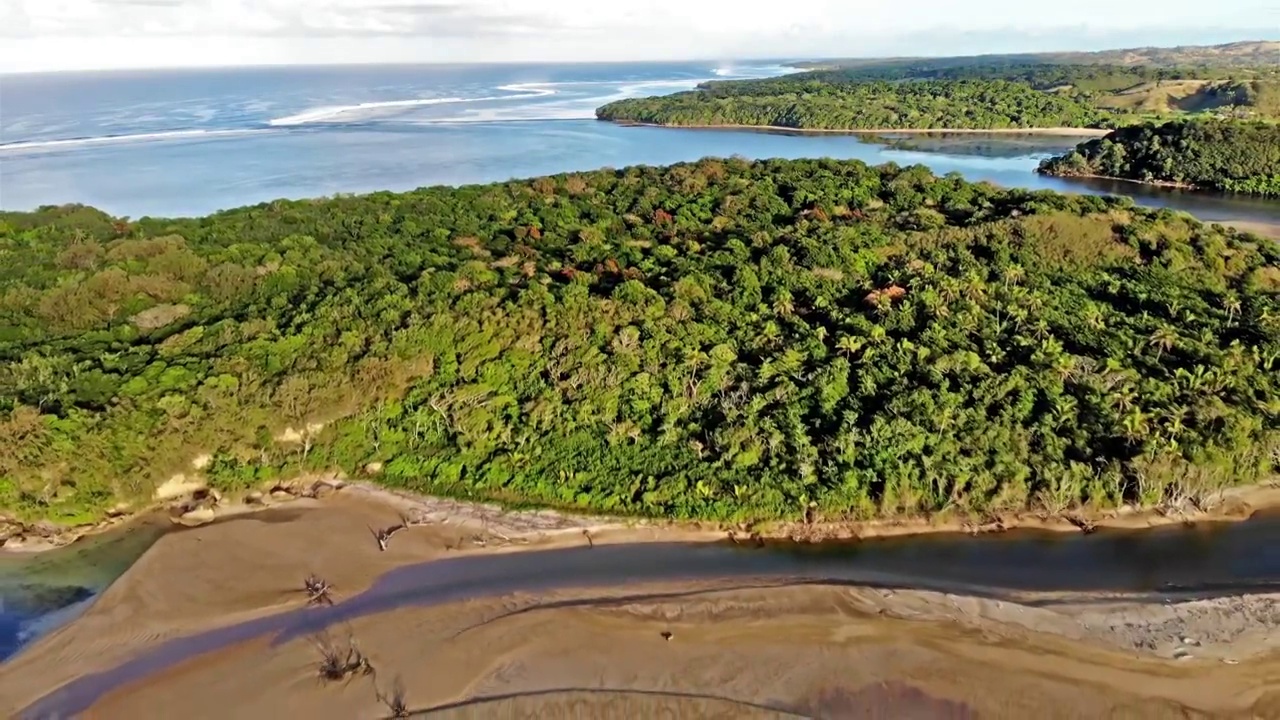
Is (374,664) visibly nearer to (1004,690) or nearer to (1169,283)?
(1004,690)

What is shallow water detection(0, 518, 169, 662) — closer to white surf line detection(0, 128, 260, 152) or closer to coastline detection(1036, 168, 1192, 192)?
coastline detection(1036, 168, 1192, 192)

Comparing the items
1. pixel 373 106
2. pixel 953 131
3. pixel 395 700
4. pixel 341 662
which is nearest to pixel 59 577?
pixel 341 662

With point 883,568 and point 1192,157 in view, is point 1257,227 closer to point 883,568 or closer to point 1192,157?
point 1192,157

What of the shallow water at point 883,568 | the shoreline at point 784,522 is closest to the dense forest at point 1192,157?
the shoreline at point 784,522

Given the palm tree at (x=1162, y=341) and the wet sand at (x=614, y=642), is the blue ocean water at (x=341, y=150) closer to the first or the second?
the palm tree at (x=1162, y=341)

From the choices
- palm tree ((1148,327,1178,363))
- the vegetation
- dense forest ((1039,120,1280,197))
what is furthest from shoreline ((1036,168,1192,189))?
palm tree ((1148,327,1178,363))

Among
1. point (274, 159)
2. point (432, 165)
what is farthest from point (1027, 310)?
point (274, 159)
